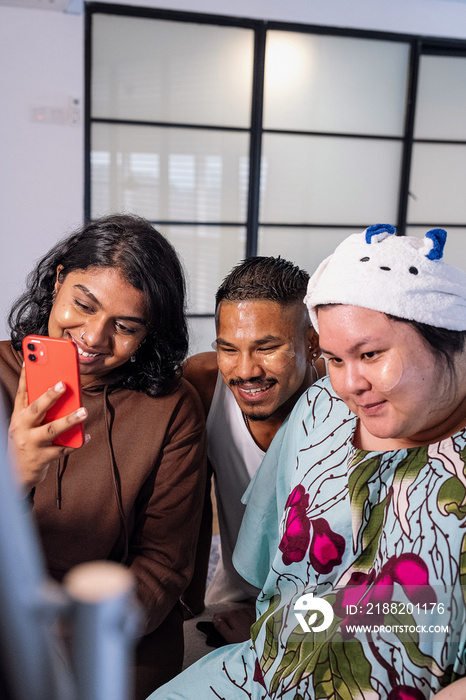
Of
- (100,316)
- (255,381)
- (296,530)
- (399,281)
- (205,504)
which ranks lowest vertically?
(205,504)

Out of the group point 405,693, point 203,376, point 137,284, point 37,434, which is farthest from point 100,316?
point 405,693

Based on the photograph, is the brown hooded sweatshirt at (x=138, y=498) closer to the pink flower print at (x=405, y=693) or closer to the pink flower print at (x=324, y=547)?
the pink flower print at (x=324, y=547)

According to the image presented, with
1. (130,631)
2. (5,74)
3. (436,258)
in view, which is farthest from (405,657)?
(5,74)

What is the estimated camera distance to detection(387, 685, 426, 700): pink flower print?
33.0 inches

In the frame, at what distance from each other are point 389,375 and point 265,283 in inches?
22.6

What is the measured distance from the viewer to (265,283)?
140cm

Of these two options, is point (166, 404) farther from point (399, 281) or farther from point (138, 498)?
point (399, 281)

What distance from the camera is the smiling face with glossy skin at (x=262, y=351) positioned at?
1.36 metres

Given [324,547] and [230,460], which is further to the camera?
[230,460]

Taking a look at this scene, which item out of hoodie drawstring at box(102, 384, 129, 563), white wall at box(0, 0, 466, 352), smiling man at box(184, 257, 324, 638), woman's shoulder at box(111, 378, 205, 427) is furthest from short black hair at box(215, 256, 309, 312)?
white wall at box(0, 0, 466, 352)

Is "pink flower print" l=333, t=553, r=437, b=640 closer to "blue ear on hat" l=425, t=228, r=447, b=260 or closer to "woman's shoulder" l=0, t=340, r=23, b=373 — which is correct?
"blue ear on hat" l=425, t=228, r=447, b=260

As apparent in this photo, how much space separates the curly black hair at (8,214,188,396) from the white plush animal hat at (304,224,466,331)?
481 mm

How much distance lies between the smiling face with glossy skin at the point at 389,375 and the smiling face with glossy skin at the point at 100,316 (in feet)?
1.56

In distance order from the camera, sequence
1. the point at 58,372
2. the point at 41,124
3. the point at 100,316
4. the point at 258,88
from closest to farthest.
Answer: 1. the point at 58,372
2. the point at 100,316
3. the point at 41,124
4. the point at 258,88
